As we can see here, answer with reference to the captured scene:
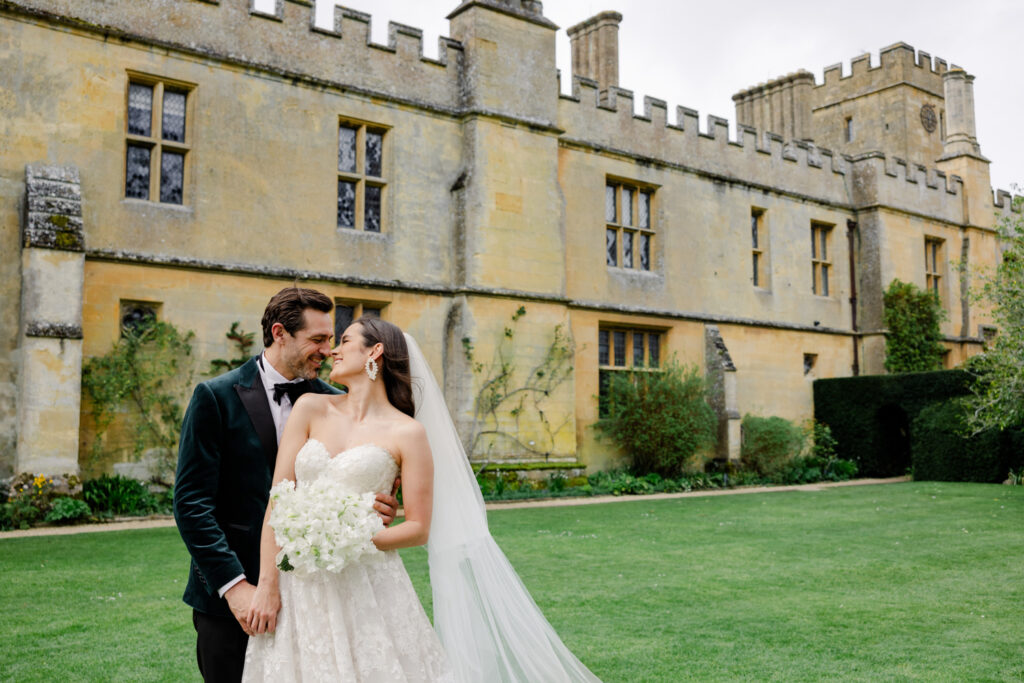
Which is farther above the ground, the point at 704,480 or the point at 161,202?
the point at 161,202

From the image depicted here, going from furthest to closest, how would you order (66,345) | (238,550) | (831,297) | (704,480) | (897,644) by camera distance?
(831,297) < (704,480) < (66,345) < (897,644) < (238,550)

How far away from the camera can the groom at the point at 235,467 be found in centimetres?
248

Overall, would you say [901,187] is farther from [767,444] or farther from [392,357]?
[392,357]

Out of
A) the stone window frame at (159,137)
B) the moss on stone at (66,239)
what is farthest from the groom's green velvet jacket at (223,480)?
the stone window frame at (159,137)

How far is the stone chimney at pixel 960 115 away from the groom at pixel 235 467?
22.2m

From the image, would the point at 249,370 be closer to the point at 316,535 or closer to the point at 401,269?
the point at 316,535

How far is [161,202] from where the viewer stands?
11.0 meters

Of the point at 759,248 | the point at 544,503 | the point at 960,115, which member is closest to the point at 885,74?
the point at 960,115

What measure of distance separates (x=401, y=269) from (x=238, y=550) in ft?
33.7

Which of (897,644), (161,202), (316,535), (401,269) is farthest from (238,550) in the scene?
(401,269)

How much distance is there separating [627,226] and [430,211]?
4306 mm

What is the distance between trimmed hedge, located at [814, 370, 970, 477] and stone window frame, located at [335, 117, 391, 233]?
10654mm

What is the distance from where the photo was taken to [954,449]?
1486cm

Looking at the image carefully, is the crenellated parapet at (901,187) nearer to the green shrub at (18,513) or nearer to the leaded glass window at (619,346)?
the leaded glass window at (619,346)
